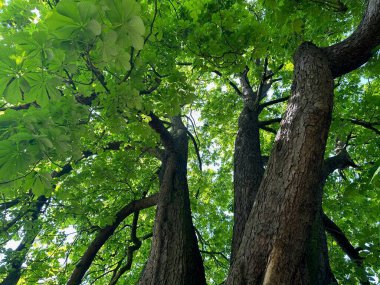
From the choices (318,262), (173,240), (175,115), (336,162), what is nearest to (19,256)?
(173,240)

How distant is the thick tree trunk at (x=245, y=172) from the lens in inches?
133

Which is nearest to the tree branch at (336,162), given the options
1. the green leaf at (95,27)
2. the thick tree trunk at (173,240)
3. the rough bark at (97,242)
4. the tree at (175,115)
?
the tree at (175,115)

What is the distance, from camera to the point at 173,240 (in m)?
3.41

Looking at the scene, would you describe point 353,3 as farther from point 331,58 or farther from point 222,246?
point 222,246

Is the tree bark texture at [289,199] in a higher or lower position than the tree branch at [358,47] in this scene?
lower

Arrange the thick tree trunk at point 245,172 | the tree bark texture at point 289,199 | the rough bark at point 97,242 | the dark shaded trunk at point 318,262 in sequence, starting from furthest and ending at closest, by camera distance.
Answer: the rough bark at point 97,242, the thick tree trunk at point 245,172, the dark shaded trunk at point 318,262, the tree bark texture at point 289,199

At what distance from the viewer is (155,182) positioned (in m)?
6.32

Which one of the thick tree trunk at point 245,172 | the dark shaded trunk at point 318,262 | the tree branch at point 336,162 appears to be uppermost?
the tree branch at point 336,162

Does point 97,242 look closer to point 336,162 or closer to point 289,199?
point 289,199

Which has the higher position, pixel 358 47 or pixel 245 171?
pixel 358 47

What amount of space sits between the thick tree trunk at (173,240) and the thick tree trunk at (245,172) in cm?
51

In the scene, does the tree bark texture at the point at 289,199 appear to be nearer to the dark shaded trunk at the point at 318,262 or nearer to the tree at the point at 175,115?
the tree at the point at 175,115

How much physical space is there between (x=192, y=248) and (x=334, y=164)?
3.15 m

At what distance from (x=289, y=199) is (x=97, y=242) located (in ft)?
12.2
